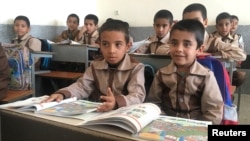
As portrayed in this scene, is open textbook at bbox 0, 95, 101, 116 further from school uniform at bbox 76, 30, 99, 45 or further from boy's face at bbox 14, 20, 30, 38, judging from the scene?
school uniform at bbox 76, 30, 99, 45

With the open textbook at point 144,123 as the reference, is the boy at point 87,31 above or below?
above

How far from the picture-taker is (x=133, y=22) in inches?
177

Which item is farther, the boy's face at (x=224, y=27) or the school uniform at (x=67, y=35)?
the school uniform at (x=67, y=35)

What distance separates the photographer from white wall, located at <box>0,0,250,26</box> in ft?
10.9

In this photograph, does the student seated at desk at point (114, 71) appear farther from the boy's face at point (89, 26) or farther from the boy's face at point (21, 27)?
the boy's face at point (89, 26)

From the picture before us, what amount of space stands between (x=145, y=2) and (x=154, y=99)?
3.36 m

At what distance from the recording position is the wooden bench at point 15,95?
180 centimetres

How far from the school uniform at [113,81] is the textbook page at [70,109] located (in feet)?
1.04

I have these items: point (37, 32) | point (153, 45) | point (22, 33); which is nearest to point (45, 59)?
point (22, 33)

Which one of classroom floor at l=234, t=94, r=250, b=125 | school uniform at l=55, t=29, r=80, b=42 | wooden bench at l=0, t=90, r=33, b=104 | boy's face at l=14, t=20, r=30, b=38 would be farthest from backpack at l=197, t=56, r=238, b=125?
school uniform at l=55, t=29, r=80, b=42

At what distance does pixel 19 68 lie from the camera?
215 centimetres

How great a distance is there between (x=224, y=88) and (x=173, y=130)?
26.6 inches

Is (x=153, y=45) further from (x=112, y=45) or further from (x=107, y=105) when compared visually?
(x=107, y=105)

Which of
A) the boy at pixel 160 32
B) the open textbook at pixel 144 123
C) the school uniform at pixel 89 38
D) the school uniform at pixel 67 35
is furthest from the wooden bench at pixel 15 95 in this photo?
the school uniform at pixel 67 35
